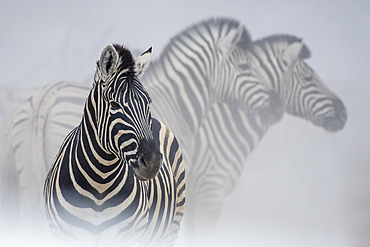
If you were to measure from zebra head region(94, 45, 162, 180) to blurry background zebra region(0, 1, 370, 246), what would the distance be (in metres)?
0.81

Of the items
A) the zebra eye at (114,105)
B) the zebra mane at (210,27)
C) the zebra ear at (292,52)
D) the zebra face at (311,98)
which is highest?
the zebra mane at (210,27)

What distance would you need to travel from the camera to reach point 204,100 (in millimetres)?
3178

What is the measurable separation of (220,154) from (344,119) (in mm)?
889

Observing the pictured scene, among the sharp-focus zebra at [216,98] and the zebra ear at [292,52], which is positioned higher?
the zebra ear at [292,52]

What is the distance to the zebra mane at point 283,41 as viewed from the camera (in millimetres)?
3273

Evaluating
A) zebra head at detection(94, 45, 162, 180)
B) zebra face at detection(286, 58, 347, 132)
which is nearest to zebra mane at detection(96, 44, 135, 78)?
zebra head at detection(94, 45, 162, 180)

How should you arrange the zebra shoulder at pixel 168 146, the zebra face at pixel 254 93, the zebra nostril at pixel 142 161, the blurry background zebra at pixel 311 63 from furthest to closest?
the zebra face at pixel 254 93
the blurry background zebra at pixel 311 63
the zebra shoulder at pixel 168 146
the zebra nostril at pixel 142 161

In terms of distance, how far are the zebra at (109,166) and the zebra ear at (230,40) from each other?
101 cm

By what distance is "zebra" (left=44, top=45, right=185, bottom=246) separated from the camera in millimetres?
2092

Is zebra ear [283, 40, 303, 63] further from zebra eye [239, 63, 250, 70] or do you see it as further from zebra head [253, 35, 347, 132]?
zebra eye [239, 63, 250, 70]

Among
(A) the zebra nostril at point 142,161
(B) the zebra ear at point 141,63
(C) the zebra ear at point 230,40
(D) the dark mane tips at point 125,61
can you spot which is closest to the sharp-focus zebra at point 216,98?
(C) the zebra ear at point 230,40

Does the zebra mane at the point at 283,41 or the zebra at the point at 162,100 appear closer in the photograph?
the zebra at the point at 162,100

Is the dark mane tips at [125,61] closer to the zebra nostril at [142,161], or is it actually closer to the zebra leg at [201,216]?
the zebra nostril at [142,161]

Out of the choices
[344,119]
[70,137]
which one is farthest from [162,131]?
[344,119]
